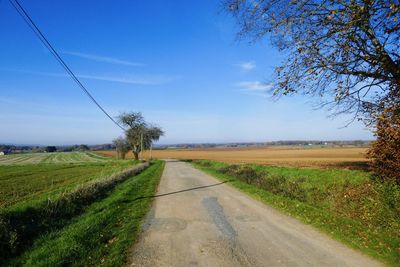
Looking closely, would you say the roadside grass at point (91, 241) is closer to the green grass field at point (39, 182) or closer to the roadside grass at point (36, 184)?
the roadside grass at point (36, 184)

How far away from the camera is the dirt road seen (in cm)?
652

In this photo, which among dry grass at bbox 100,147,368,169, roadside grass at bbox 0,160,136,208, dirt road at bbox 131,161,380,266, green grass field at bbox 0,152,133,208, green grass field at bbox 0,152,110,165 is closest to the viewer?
dirt road at bbox 131,161,380,266

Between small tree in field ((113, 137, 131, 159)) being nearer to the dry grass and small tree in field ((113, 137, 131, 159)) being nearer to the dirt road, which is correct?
the dry grass

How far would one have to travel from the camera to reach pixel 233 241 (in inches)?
309

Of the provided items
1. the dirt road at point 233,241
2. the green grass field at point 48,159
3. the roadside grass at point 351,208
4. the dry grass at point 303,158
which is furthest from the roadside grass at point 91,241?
the green grass field at point 48,159

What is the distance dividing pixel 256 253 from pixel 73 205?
8.01 m

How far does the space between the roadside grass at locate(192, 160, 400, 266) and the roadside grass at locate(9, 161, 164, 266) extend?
17.0 ft

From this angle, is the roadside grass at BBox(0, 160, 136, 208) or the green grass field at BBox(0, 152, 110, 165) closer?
the roadside grass at BBox(0, 160, 136, 208)

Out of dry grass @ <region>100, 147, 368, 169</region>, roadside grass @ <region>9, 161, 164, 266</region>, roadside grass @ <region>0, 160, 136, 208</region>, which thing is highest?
dry grass @ <region>100, 147, 368, 169</region>

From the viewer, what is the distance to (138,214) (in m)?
11.3

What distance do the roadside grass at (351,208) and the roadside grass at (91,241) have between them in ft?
17.0

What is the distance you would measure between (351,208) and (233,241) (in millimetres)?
6283

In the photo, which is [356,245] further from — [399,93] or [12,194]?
[12,194]

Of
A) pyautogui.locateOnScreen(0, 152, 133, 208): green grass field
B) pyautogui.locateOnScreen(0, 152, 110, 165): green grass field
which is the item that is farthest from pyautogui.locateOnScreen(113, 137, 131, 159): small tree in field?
pyautogui.locateOnScreen(0, 152, 133, 208): green grass field
